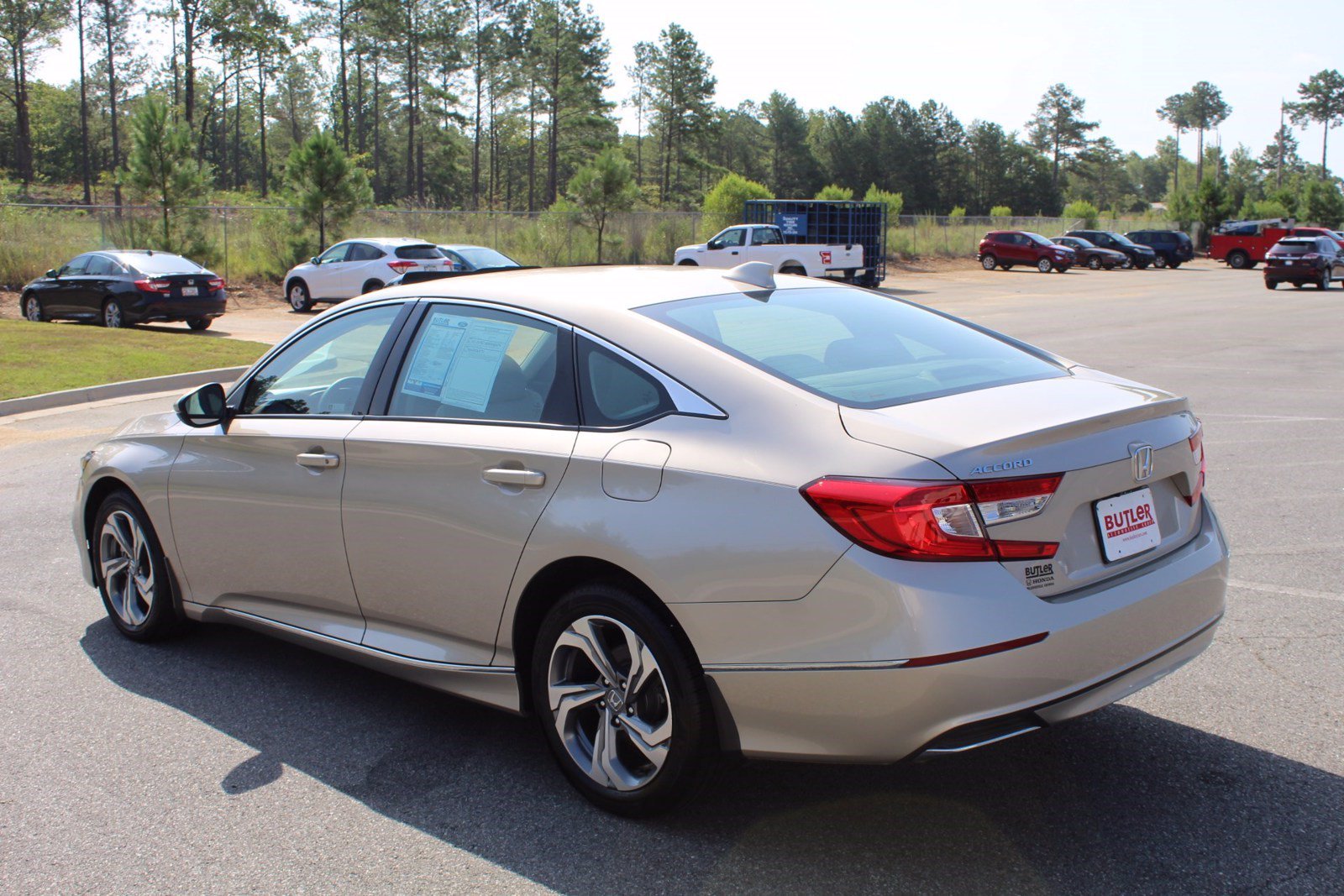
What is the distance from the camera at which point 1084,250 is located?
178ft

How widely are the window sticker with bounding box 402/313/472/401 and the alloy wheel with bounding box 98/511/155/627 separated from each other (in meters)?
1.75

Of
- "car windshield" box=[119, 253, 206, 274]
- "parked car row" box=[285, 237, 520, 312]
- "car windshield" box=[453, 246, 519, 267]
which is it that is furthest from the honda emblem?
"car windshield" box=[453, 246, 519, 267]

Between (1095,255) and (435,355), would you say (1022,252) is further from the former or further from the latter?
(435,355)

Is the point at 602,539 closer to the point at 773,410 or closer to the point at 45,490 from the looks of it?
the point at 773,410

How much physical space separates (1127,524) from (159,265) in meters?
22.3

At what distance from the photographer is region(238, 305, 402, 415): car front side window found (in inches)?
175

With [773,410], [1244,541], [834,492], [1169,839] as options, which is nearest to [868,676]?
[834,492]

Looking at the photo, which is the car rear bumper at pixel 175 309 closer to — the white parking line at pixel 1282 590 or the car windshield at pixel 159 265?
the car windshield at pixel 159 265

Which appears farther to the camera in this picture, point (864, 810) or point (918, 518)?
point (864, 810)

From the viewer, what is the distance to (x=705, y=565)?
3.18 meters

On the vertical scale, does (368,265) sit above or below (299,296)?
above

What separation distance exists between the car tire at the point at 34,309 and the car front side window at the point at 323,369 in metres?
21.6

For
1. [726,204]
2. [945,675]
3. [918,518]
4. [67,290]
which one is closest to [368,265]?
[67,290]

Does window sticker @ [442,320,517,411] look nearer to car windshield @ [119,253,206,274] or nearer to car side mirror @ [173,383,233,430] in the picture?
car side mirror @ [173,383,233,430]
